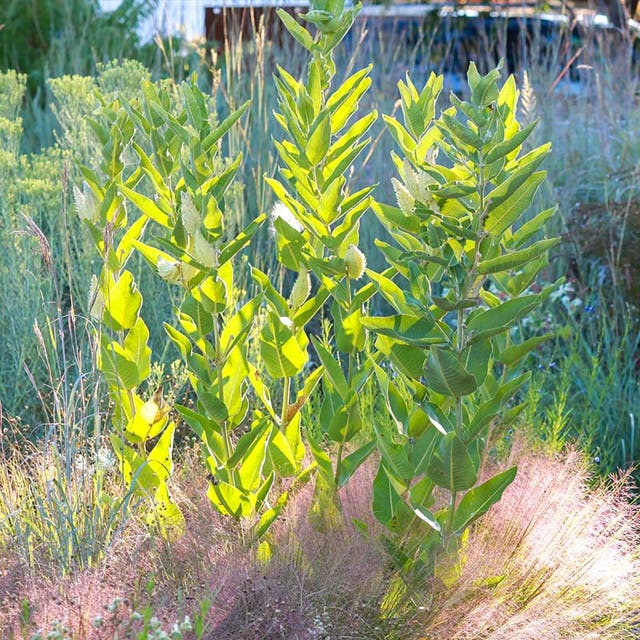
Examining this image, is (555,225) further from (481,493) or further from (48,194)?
(481,493)

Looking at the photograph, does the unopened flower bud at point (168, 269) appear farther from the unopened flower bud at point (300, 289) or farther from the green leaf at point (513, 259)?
the green leaf at point (513, 259)

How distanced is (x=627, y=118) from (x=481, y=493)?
4.32 meters

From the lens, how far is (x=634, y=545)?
108 inches

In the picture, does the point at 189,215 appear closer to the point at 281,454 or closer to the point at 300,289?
the point at 300,289

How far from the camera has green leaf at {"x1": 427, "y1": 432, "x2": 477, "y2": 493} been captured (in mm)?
2023

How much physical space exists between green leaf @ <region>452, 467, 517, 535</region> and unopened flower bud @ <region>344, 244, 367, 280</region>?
0.54 metres

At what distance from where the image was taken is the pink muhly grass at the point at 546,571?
2.23m

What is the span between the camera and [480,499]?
2.14 metres

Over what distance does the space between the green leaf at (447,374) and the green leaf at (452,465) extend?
0.33 feet

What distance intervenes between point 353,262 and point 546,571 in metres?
0.90

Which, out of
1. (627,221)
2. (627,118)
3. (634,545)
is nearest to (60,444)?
(634,545)

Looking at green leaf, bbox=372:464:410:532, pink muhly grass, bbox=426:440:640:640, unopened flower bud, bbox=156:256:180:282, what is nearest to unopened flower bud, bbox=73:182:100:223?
unopened flower bud, bbox=156:256:180:282

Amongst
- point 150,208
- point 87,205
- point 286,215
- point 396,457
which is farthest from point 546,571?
point 87,205

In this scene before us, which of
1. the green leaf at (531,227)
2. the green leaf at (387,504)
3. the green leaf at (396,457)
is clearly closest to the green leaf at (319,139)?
the green leaf at (531,227)
